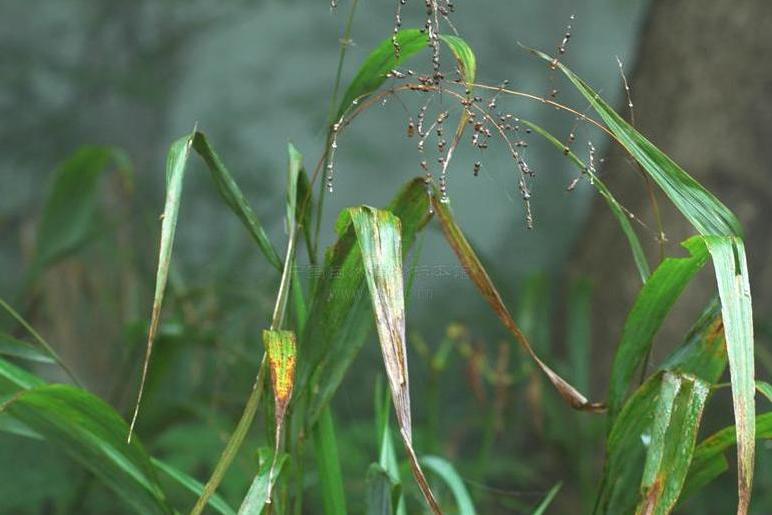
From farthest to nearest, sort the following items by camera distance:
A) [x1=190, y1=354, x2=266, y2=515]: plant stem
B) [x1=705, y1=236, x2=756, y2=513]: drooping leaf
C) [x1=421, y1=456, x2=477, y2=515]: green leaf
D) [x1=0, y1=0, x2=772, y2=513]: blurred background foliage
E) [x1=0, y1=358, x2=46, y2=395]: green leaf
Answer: [x1=0, y1=0, x2=772, y2=513]: blurred background foliage → [x1=421, y1=456, x2=477, y2=515]: green leaf → [x1=0, y1=358, x2=46, y2=395]: green leaf → [x1=190, y1=354, x2=266, y2=515]: plant stem → [x1=705, y1=236, x2=756, y2=513]: drooping leaf

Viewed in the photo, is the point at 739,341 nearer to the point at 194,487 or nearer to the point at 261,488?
the point at 261,488

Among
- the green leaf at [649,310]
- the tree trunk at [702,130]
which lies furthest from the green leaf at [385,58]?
the tree trunk at [702,130]

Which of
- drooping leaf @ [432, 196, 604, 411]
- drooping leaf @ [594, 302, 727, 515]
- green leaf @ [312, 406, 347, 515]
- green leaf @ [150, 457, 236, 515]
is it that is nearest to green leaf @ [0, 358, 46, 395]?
green leaf @ [150, 457, 236, 515]

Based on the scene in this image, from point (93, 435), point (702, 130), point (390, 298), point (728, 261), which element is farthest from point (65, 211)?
point (702, 130)

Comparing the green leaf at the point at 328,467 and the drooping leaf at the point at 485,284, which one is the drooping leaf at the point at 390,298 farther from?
the green leaf at the point at 328,467

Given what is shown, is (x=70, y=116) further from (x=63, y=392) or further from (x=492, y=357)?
Answer: (x=63, y=392)

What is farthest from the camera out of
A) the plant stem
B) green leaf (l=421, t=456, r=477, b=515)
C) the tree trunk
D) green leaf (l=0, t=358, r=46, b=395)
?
the tree trunk

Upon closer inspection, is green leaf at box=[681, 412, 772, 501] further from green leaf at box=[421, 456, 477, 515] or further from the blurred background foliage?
the blurred background foliage
